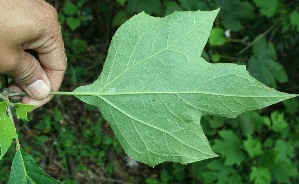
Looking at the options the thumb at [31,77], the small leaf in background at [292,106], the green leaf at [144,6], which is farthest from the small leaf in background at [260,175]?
the thumb at [31,77]

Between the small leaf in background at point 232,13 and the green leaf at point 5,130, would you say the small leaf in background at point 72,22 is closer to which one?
the small leaf in background at point 232,13

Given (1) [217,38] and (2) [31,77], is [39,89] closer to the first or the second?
(2) [31,77]

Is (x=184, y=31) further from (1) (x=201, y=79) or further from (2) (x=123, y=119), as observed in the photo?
(2) (x=123, y=119)

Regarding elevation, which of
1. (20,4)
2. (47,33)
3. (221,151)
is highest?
(20,4)

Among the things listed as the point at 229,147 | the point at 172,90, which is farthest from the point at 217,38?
the point at 172,90

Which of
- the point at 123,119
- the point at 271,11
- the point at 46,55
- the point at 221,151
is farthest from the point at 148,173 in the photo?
the point at 123,119

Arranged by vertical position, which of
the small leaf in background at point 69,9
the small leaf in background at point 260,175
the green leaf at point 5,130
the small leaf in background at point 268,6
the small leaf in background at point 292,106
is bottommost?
the small leaf in background at point 260,175

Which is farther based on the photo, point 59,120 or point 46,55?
point 59,120
